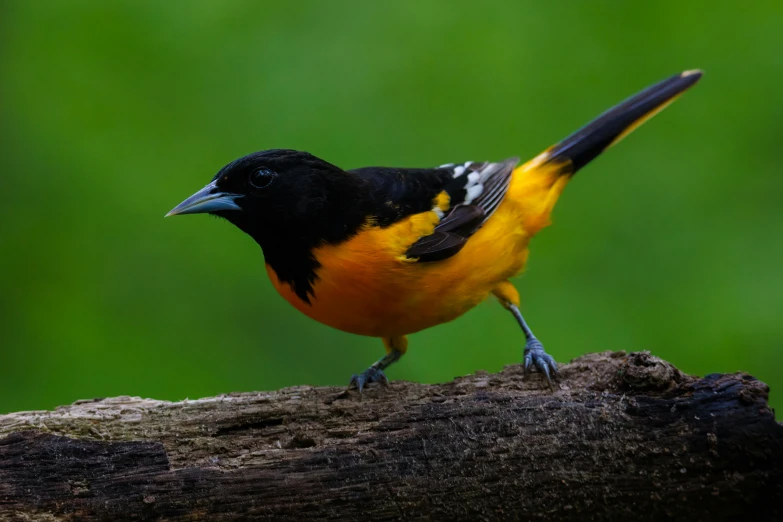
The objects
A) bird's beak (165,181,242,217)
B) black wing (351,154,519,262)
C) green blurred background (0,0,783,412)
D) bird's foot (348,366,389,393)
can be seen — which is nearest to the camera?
bird's beak (165,181,242,217)

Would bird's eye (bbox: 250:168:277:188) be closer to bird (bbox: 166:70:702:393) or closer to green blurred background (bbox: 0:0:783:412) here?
bird (bbox: 166:70:702:393)

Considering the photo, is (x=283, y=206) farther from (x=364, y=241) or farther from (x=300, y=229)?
(x=364, y=241)

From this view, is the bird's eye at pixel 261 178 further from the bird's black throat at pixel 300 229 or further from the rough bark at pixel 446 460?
the rough bark at pixel 446 460

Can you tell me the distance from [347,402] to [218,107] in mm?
3117

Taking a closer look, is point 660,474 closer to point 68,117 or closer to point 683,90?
point 683,90

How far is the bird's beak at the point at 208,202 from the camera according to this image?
13.3ft

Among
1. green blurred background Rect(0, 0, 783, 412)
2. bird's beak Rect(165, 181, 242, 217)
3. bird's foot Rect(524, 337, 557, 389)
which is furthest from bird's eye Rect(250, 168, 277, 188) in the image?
bird's foot Rect(524, 337, 557, 389)

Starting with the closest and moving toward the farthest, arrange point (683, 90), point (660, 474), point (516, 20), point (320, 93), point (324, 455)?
point (660, 474), point (324, 455), point (683, 90), point (320, 93), point (516, 20)

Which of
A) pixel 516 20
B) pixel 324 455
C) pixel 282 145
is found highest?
pixel 516 20

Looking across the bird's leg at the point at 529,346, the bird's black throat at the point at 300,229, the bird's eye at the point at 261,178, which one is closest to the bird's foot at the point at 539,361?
the bird's leg at the point at 529,346

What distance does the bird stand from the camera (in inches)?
163

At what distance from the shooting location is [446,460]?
10.9 feet

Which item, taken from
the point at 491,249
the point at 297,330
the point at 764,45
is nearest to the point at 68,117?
the point at 297,330

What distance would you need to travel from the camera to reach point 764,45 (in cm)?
634
